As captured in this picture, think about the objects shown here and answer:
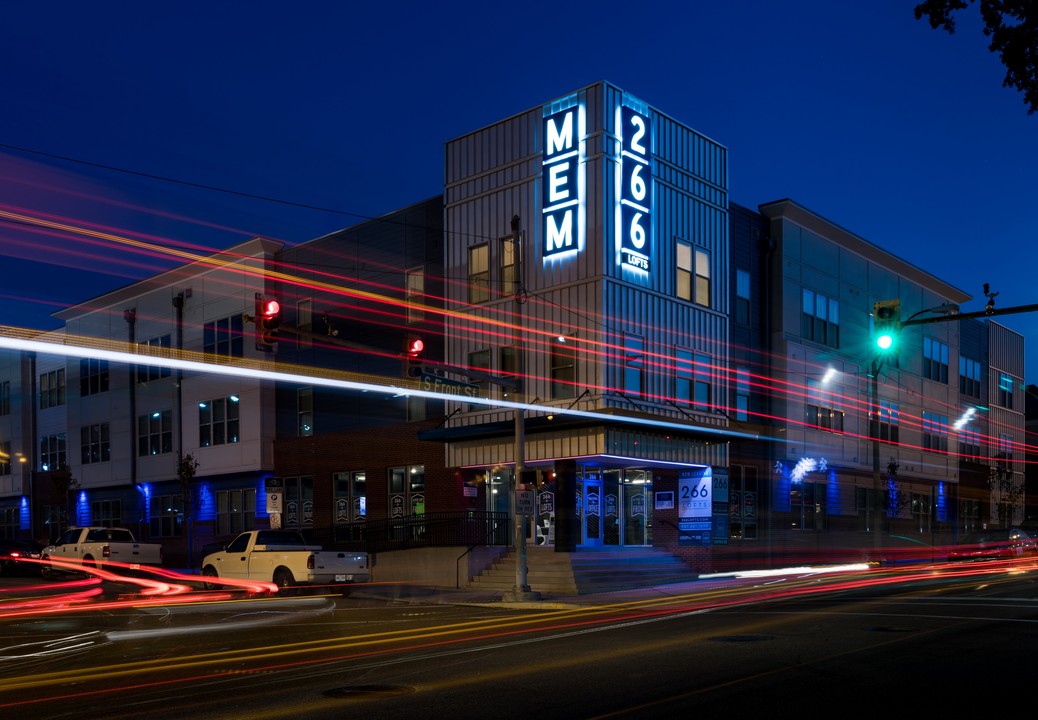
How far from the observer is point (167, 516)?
4588 centimetres

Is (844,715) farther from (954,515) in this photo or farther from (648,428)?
(954,515)

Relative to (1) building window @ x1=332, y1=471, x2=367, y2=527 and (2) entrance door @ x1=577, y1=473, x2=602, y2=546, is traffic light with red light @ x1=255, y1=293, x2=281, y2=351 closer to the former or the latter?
(2) entrance door @ x1=577, y1=473, x2=602, y2=546

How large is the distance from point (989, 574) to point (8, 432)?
5045 cm

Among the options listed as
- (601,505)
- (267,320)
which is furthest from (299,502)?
(267,320)

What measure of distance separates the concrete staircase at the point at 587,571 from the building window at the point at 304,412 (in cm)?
1239

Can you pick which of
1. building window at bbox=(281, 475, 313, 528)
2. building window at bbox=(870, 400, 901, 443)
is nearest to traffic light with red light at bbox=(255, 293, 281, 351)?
building window at bbox=(281, 475, 313, 528)

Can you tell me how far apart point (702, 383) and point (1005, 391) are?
115 ft

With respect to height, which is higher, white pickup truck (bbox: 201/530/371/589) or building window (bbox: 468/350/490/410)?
building window (bbox: 468/350/490/410)

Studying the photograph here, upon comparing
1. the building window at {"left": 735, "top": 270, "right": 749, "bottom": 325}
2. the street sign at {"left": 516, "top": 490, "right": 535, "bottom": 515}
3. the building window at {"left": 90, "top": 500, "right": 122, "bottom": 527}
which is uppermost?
the building window at {"left": 735, "top": 270, "right": 749, "bottom": 325}

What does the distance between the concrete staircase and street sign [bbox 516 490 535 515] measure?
326cm

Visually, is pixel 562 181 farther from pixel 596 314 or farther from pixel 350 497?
pixel 350 497

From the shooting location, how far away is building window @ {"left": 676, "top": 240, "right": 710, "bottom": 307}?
33156mm

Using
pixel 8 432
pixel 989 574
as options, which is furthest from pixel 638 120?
pixel 8 432

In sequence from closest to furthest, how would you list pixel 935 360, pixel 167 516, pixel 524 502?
pixel 524 502 < pixel 167 516 < pixel 935 360
